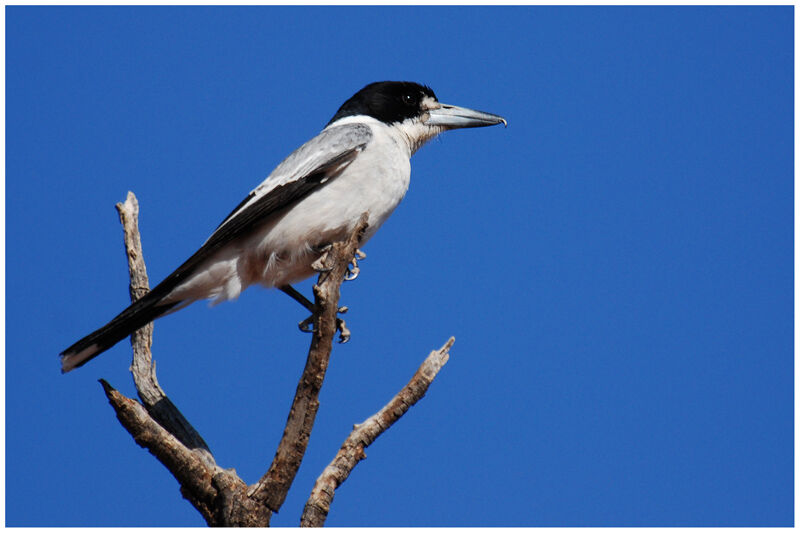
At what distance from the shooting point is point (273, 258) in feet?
17.9

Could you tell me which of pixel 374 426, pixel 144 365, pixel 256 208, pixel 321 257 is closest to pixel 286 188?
pixel 256 208

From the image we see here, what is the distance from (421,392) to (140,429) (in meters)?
1.61

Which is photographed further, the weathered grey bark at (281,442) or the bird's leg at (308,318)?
the bird's leg at (308,318)

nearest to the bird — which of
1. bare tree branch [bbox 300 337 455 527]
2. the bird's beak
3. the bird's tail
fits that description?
the bird's tail

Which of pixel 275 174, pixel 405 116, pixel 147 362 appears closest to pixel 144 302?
pixel 147 362

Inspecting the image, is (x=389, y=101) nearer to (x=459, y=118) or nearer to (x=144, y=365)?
(x=459, y=118)

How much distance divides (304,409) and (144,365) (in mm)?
1506

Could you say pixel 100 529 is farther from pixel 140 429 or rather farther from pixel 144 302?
pixel 144 302

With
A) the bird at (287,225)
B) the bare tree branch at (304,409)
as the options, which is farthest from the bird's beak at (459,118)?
the bare tree branch at (304,409)

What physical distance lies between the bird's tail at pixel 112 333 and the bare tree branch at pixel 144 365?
11.4 inches

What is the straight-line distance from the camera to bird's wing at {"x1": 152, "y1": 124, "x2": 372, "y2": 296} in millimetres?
5387

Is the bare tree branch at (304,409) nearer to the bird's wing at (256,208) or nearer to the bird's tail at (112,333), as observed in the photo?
the bird's wing at (256,208)

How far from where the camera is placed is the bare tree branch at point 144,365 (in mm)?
5223

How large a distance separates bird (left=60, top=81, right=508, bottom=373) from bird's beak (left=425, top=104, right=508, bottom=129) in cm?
79
